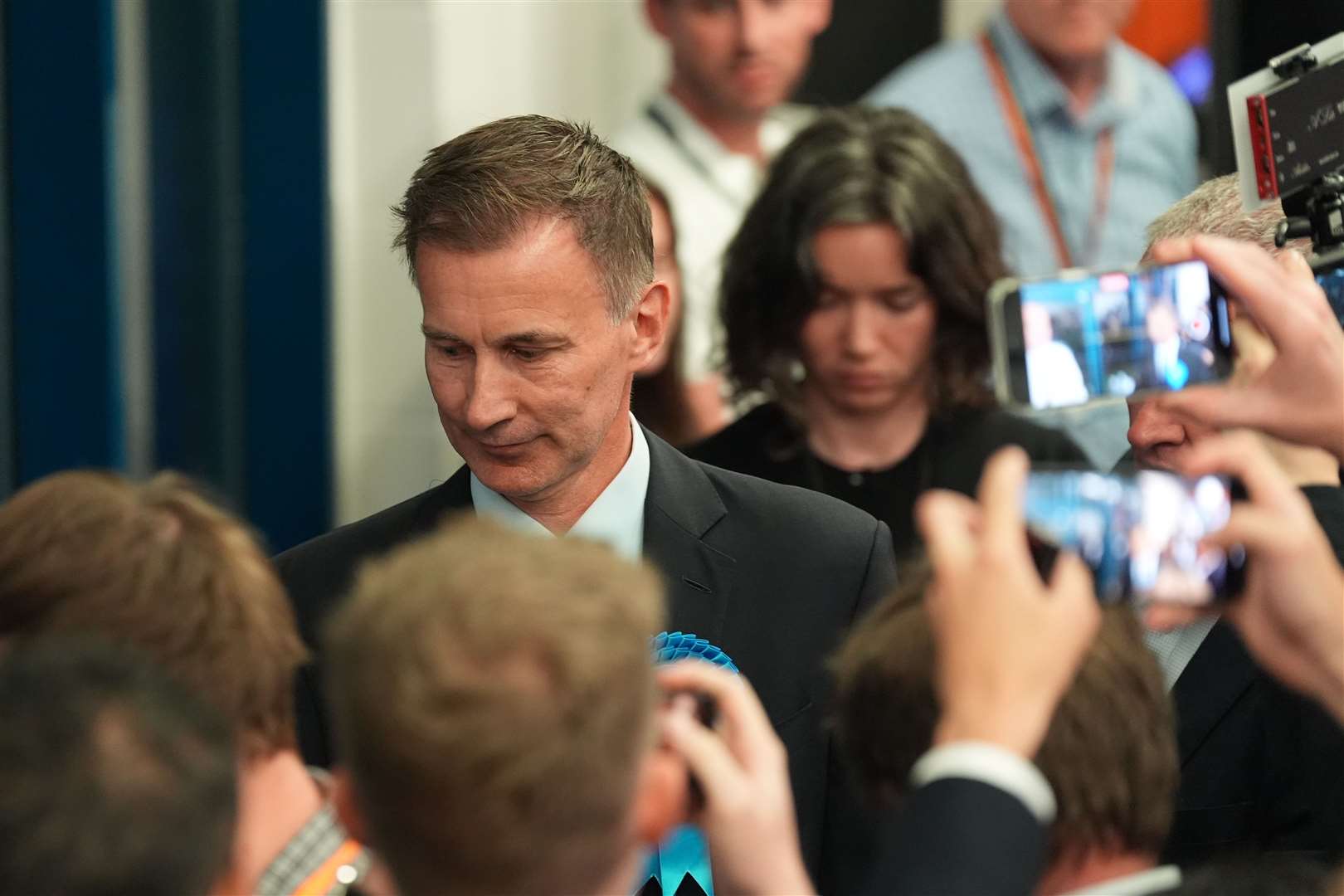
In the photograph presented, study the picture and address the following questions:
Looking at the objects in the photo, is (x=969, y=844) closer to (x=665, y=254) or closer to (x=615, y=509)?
(x=615, y=509)

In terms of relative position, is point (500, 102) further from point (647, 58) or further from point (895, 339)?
point (895, 339)

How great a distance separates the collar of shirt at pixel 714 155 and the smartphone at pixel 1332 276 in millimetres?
2539

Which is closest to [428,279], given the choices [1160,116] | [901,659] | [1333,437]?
[901,659]

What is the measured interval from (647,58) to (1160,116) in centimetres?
131

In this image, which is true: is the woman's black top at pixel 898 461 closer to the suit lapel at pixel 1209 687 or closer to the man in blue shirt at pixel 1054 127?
the man in blue shirt at pixel 1054 127

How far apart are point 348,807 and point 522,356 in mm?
987

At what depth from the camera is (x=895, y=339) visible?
3.43m

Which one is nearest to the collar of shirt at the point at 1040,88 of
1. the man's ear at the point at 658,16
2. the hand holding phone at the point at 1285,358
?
the man's ear at the point at 658,16

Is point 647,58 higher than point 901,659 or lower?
higher

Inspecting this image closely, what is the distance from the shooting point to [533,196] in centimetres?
227

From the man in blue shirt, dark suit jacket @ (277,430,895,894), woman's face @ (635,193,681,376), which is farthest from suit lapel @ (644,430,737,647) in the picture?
the man in blue shirt

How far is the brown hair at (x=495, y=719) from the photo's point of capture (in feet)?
4.09

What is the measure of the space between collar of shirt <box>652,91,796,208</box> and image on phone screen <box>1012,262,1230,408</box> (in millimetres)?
2666

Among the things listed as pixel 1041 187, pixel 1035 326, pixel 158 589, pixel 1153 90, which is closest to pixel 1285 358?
pixel 1035 326
